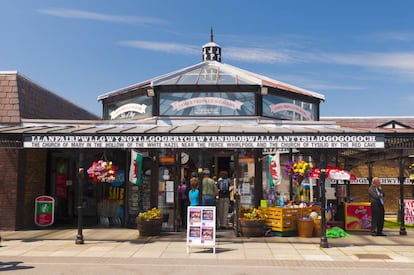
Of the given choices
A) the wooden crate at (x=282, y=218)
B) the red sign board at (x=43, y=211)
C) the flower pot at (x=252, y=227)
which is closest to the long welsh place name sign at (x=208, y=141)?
the wooden crate at (x=282, y=218)

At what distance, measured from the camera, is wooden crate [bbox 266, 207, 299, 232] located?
12.8 meters

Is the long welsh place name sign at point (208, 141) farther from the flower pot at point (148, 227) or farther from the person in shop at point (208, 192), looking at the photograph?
the flower pot at point (148, 227)

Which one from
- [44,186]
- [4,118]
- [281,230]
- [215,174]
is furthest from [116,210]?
[281,230]

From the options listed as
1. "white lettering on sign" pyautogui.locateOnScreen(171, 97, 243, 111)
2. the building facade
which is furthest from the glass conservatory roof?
"white lettering on sign" pyautogui.locateOnScreen(171, 97, 243, 111)

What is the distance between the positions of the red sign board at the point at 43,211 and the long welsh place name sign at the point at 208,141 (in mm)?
3655

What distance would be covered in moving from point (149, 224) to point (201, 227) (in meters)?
2.88

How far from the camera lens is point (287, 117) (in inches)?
648

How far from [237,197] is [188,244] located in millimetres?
2847

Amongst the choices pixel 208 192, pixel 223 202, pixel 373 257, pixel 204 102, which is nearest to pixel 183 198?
pixel 223 202

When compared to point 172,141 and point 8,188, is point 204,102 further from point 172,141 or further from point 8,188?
point 8,188

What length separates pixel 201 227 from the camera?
10.6 metres

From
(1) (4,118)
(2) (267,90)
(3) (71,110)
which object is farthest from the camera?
(3) (71,110)

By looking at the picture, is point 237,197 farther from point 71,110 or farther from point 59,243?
point 71,110

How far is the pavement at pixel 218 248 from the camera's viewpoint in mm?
9766
